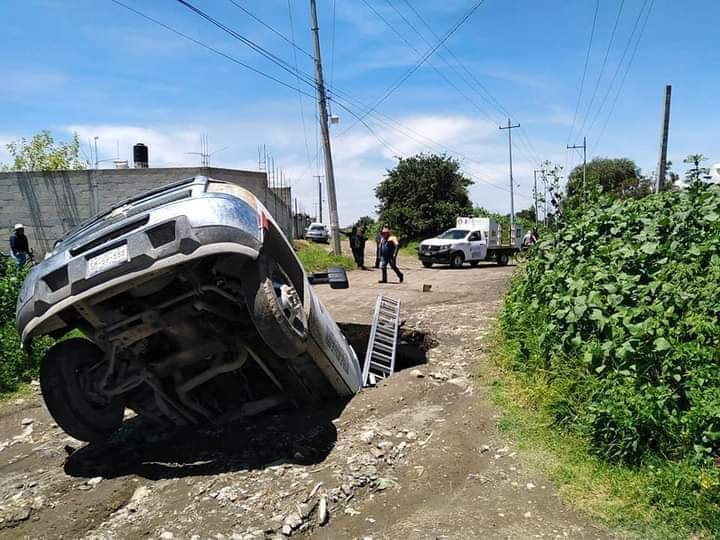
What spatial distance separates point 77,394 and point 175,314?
3.46 feet

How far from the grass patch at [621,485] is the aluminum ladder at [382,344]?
2.58 meters

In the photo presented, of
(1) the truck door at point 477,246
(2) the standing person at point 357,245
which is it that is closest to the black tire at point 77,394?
(2) the standing person at point 357,245

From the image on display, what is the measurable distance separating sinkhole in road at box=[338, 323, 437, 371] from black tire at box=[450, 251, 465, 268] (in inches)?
669

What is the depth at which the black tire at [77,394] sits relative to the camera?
433 centimetres

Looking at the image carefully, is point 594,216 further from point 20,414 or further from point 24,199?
point 24,199

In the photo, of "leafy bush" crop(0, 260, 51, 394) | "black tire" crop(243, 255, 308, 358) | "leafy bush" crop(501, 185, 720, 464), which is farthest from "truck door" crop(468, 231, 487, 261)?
"black tire" crop(243, 255, 308, 358)

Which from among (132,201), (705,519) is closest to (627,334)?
(705,519)

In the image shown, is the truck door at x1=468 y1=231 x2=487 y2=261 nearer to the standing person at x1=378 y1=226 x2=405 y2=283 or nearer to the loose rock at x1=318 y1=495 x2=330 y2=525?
the standing person at x1=378 y1=226 x2=405 y2=283

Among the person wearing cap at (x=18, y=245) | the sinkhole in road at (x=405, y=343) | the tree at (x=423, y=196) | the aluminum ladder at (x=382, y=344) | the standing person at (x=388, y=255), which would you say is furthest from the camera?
the tree at (x=423, y=196)

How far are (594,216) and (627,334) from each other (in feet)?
8.42

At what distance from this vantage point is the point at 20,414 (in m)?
5.84

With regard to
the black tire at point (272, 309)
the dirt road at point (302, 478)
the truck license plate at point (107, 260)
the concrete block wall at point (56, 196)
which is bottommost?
the dirt road at point (302, 478)

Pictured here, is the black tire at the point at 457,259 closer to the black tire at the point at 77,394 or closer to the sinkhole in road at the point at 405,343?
the sinkhole in road at the point at 405,343

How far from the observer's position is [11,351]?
6910mm
